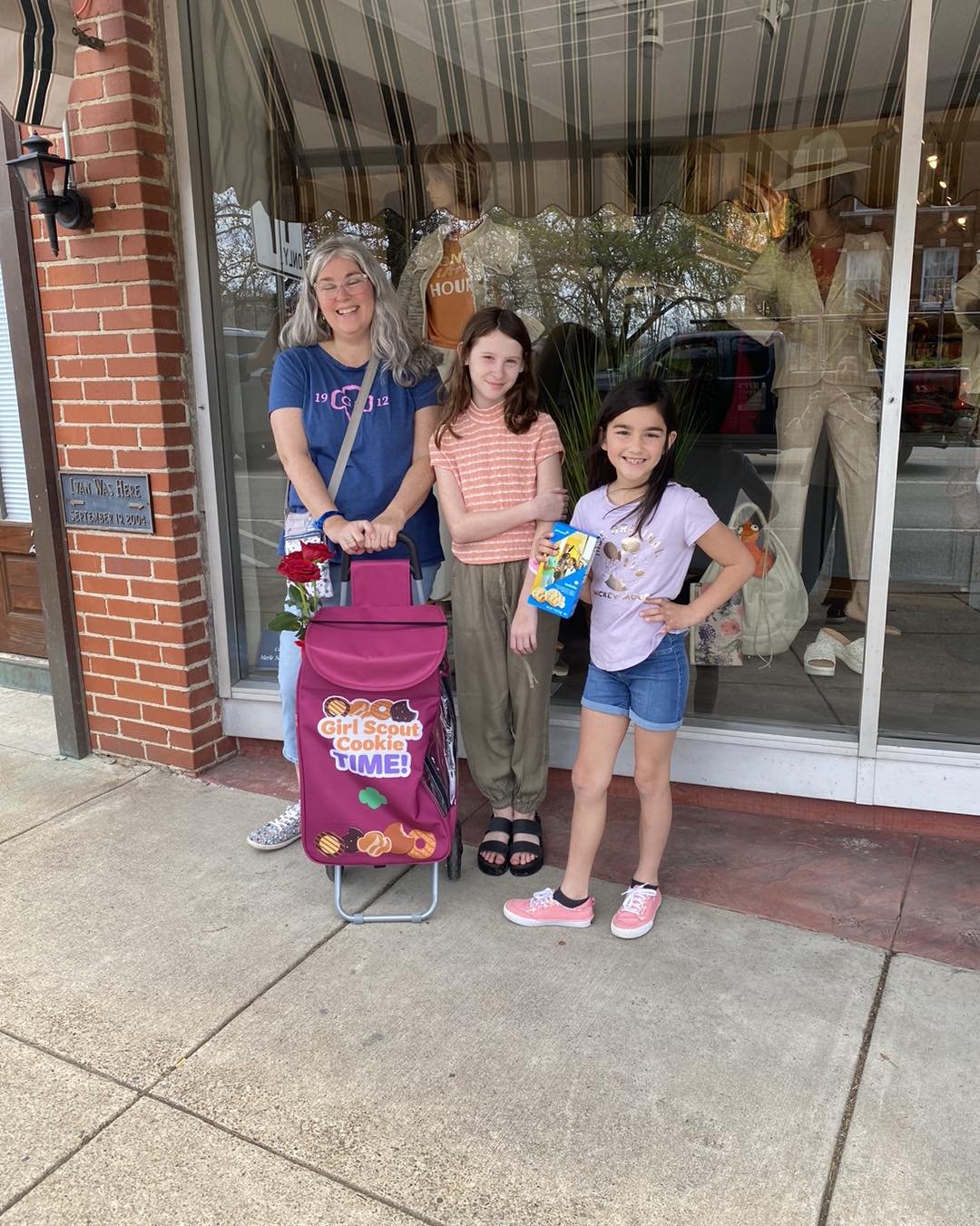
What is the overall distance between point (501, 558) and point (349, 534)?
1.45 feet

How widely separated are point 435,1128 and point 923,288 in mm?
3039

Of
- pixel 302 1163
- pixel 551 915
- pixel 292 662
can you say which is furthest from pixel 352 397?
pixel 302 1163

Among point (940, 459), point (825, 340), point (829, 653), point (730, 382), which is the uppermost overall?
point (825, 340)

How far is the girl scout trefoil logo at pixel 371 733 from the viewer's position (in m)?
2.60

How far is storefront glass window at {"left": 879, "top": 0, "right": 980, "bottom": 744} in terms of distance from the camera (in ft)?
10.3

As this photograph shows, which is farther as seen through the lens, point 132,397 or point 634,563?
point 132,397

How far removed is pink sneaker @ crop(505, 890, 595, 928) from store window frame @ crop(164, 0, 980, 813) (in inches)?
32.0

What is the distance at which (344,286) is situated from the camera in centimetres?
285

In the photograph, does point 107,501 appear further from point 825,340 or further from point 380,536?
point 825,340

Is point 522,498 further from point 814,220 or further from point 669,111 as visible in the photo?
point 669,111

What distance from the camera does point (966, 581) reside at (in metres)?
3.70

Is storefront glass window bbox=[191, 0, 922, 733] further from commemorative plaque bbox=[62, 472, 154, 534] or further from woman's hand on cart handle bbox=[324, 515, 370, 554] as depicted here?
woman's hand on cart handle bbox=[324, 515, 370, 554]

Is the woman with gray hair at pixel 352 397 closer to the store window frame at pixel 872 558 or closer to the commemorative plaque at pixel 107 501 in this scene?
the store window frame at pixel 872 558

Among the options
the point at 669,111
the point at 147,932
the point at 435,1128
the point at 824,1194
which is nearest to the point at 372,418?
the point at 147,932
